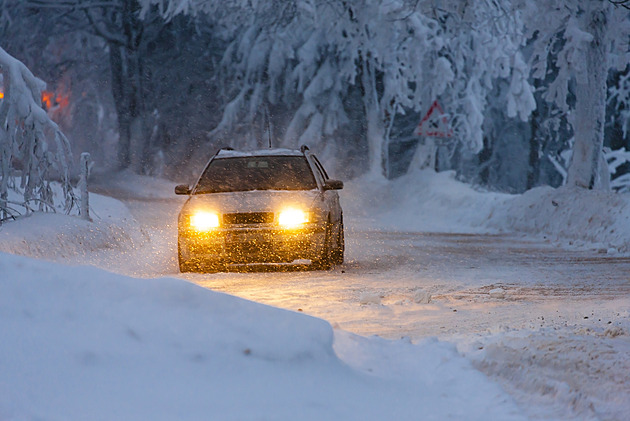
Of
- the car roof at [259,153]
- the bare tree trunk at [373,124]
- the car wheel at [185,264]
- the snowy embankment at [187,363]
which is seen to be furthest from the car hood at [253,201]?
the bare tree trunk at [373,124]

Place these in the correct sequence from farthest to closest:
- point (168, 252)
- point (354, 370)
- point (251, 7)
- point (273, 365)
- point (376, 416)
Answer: point (251, 7), point (168, 252), point (354, 370), point (273, 365), point (376, 416)

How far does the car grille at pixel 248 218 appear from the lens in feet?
33.7

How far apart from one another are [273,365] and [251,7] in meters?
23.2

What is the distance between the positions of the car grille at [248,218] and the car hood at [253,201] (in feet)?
0.16

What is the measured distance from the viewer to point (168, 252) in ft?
44.3

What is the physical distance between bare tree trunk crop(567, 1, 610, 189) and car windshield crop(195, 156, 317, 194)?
820cm

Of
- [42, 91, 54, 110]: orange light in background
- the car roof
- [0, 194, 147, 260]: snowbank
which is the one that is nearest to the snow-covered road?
[0, 194, 147, 260]: snowbank

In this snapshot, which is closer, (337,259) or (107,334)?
(107,334)

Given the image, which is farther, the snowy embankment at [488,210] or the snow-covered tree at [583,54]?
the snow-covered tree at [583,54]

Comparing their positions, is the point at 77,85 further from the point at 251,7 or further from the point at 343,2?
the point at 343,2

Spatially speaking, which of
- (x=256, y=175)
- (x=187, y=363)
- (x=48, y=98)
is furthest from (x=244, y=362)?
(x=48, y=98)

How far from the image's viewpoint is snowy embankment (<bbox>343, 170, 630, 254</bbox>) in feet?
49.6

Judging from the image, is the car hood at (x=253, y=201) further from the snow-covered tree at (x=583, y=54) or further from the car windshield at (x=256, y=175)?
the snow-covered tree at (x=583, y=54)

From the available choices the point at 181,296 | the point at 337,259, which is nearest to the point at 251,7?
the point at 337,259
